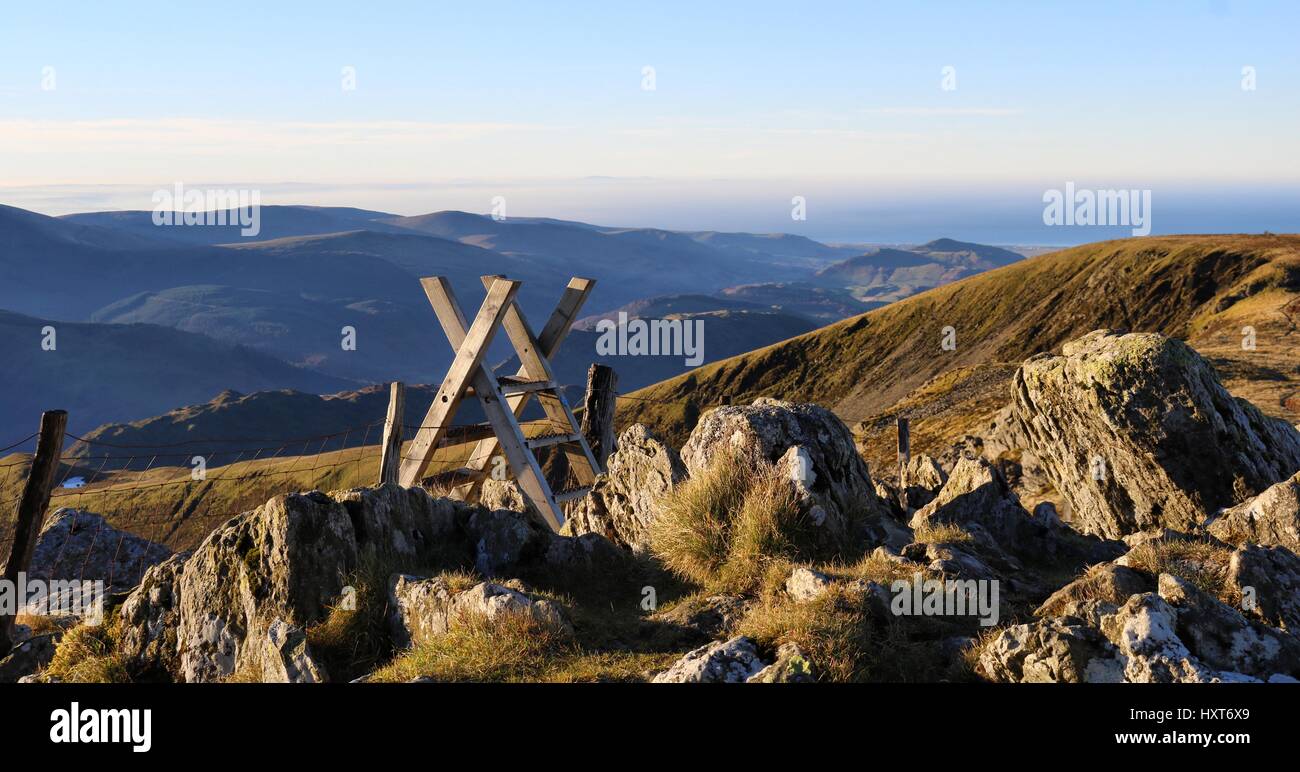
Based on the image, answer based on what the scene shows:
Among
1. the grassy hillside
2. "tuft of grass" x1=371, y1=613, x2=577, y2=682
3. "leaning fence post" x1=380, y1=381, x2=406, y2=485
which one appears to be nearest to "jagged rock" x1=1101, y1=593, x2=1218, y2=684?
"tuft of grass" x1=371, y1=613, x2=577, y2=682

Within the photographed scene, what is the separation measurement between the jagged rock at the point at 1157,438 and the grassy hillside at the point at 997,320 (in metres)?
65.2

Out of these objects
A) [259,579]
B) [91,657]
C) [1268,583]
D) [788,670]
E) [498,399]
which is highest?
→ [498,399]

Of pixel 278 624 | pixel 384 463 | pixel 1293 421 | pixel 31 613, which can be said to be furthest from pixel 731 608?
pixel 1293 421

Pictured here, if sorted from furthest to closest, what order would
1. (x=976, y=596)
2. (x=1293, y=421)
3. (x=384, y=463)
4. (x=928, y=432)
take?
1. (x=928, y=432)
2. (x=1293, y=421)
3. (x=384, y=463)
4. (x=976, y=596)

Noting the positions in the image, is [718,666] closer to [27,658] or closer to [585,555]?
[585,555]

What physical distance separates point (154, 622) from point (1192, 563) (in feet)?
32.2

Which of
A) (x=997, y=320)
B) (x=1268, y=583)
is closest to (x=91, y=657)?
(x=1268, y=583)

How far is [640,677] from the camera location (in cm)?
664

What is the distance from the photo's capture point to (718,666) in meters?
6.25

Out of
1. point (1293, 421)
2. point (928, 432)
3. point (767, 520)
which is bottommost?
point (928, 432)

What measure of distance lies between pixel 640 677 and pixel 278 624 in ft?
11.1

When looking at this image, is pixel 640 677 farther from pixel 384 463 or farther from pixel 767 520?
pixel 384 463

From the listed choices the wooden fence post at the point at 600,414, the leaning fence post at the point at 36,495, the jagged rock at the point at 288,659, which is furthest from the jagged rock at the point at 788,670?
the wooden fence post at the point at 600,414
